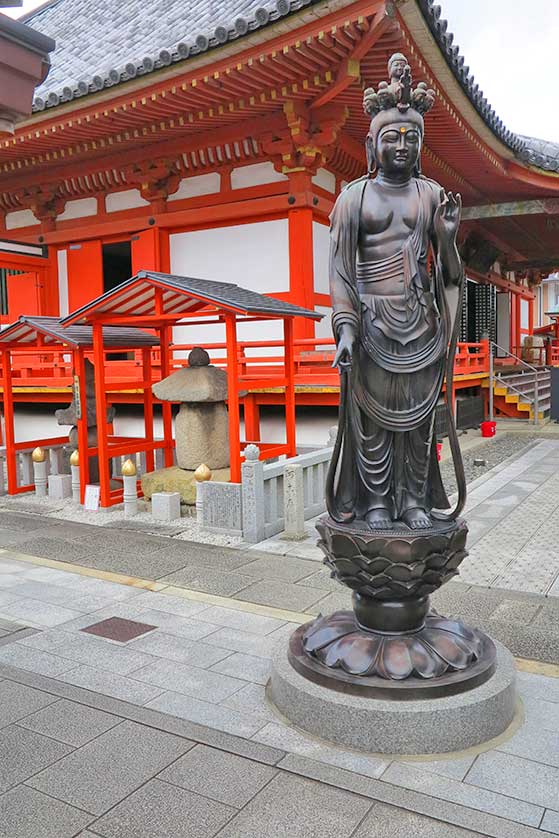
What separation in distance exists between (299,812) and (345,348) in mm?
2098

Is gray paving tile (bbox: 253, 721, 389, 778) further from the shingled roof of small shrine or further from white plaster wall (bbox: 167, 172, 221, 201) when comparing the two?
white plaster wall (bbox: 167, 172, 221, 201)

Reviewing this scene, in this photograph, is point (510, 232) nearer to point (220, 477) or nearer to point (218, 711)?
point (220, 477)

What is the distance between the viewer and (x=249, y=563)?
620cm

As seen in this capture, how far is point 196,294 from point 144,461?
11.5ft

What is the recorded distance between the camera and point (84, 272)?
1331 centimetres

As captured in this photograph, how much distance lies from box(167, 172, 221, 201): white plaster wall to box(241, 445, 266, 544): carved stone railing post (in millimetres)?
6387

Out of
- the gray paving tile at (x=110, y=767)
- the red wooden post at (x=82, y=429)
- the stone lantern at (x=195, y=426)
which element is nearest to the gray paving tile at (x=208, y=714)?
the gray paving tile at (x=110, y=767)

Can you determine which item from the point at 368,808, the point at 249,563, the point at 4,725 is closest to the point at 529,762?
the point at 368,808

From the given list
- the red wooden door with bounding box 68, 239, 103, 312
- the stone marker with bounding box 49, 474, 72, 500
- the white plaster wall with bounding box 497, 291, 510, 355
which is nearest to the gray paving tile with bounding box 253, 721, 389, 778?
the stone marker with bounding box 49, 474, 72, 500

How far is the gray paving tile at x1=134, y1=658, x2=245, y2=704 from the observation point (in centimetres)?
371

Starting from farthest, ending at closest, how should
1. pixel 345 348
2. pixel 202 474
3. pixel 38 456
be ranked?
1. pixel 38 456
2. pixel 202 474
3. pixel 345 348

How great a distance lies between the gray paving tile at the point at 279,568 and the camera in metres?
5.79

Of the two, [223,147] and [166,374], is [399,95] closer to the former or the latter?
[166,374]

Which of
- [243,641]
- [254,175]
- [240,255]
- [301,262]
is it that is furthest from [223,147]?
[243,641]
